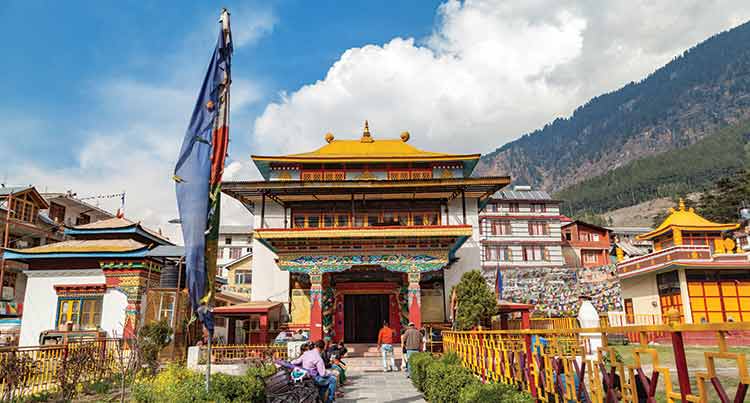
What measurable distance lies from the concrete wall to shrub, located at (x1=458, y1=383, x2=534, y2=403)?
84.1 feet

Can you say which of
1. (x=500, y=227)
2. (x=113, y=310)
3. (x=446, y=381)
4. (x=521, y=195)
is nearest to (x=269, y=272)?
(x=113, y=310)

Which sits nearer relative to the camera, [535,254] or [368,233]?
[368,233]

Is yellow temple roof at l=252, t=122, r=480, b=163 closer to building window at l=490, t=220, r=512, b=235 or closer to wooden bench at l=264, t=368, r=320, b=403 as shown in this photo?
wooden bench at l=264, t=368, r=320, b=403

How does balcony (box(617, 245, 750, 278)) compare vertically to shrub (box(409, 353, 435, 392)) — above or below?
above

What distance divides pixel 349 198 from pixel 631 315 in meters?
18.7

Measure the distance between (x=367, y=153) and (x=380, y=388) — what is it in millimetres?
14764

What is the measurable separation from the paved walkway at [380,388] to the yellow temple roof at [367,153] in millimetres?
11332

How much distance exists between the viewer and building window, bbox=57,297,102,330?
20500 millimetres

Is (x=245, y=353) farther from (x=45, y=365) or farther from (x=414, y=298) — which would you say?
(x=414, y=298)

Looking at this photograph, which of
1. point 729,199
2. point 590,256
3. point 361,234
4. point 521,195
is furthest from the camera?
point 590,256

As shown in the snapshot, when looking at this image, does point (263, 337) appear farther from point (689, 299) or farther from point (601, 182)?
point (601, 182)

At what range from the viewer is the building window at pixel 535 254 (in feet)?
175

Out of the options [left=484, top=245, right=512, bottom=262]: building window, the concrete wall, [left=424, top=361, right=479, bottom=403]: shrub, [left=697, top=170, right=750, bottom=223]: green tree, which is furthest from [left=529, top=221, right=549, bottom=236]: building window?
[left=424, top=361, right=479, bottom=403]: shrub

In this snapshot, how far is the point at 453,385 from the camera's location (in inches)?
310
